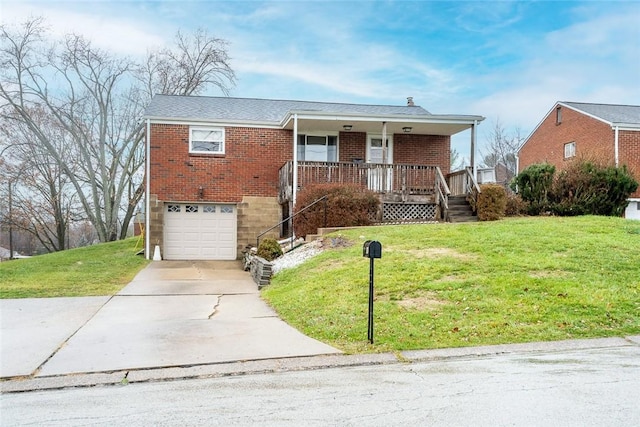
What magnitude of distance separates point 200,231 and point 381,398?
14791mm

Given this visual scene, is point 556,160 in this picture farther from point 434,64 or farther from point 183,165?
point 183,165

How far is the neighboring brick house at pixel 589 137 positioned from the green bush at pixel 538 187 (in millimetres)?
2136

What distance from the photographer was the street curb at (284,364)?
16.1 ft

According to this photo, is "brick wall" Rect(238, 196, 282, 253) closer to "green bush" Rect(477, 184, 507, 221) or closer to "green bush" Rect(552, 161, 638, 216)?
"green bush" Rect(477, 184, 507, 221)

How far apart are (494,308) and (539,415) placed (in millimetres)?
3224

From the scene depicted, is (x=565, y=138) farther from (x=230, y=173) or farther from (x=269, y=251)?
(x=269, y=251)

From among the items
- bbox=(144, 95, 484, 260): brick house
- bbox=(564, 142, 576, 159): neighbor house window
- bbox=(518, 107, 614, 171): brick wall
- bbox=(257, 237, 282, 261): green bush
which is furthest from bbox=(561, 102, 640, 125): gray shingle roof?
bbox=(257, 237, 282, 261): green bush

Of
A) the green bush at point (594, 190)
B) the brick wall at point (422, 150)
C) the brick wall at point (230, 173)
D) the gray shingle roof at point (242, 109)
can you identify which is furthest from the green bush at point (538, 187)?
the brick wall at point (230, 173)

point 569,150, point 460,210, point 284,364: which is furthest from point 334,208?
point 569,150

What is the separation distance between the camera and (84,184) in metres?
31.8

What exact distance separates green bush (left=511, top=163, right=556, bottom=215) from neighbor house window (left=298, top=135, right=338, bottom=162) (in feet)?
22.3

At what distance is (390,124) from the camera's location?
17.6 m

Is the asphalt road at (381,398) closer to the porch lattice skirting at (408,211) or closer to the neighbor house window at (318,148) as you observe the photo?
the porch lattice skirting at (408,211)

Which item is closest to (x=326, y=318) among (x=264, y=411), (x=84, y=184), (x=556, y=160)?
(x=264, y=411)
